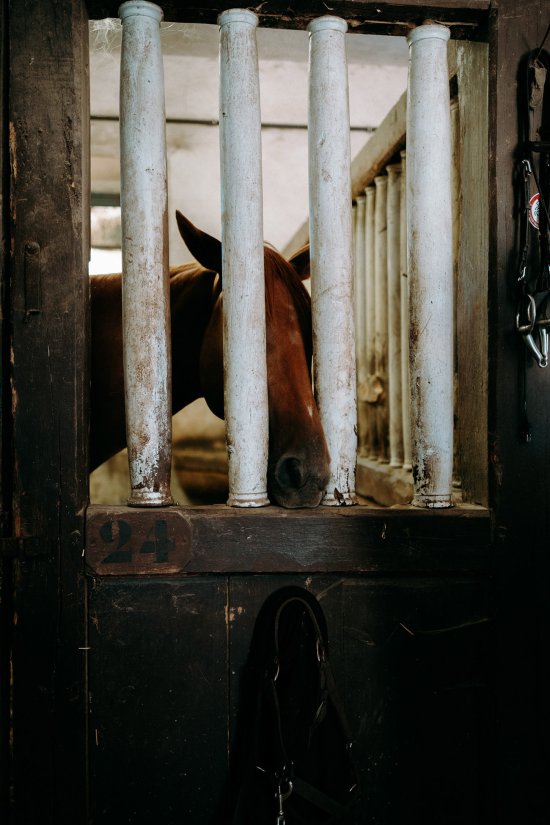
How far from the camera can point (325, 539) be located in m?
1.54

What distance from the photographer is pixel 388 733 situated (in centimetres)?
157

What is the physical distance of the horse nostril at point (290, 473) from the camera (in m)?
1.58

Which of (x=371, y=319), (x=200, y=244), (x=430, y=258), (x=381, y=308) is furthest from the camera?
(x=371, y=319)

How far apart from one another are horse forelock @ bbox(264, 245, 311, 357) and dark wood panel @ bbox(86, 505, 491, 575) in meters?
0.62

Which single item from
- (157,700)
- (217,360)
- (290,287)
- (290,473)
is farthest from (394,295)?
(157,700)

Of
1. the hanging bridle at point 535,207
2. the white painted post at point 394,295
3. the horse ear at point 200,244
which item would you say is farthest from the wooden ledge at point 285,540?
the white painted post at point 394,295

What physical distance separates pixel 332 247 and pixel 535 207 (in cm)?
48

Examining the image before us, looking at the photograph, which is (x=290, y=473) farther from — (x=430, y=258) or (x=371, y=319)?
(x=371, y=319)

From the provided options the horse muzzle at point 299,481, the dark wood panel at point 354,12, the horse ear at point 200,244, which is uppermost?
the dark wood panel at point 354,12

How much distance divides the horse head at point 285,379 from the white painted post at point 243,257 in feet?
0.20

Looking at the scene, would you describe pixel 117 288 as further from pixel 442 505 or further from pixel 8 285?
pixel 442 505

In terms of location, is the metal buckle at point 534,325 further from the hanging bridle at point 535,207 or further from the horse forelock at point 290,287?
the horse forelock at point 290,287

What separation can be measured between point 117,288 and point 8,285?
0.79m

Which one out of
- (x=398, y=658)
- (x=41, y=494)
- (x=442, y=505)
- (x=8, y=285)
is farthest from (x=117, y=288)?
(x=398, y=658)
